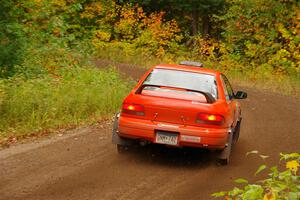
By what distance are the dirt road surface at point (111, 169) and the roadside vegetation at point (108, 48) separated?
1109 mm

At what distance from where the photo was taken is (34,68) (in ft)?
50.3

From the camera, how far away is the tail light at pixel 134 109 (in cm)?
878

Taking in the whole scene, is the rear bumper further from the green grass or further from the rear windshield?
the green grass

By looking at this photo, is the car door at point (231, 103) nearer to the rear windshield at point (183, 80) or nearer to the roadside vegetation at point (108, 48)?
the rear windshield at point (183, 80)

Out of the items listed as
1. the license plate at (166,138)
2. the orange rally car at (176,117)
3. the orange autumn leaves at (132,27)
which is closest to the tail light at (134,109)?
the orange rally car at (176,117)

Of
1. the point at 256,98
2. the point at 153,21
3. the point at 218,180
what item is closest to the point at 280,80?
the point at 256,98

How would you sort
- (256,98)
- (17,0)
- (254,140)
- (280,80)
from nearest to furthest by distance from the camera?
1. (254,140)
2. (17,0)
3. (256,98)
4. (280,80)

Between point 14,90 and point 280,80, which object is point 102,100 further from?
point 280,80

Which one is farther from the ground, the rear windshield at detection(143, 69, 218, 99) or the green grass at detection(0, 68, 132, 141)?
the rear windshield at detection(143, 69, 218, 99)

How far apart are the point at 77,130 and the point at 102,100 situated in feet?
8.37

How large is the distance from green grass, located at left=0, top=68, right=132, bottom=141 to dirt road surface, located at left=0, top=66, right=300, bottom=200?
2.16 feet

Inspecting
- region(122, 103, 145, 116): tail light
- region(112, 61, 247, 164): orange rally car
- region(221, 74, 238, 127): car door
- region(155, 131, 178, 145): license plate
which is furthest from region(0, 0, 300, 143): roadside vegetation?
region(221, 74, 238, 127): car door

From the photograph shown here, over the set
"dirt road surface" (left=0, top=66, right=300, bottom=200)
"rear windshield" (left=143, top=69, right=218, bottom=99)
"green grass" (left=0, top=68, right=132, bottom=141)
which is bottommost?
"dirt road surface" (left=0, top=66, right=300, bottom=200)

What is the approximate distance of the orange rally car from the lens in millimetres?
8617
